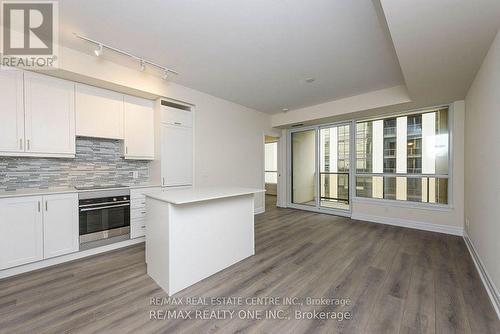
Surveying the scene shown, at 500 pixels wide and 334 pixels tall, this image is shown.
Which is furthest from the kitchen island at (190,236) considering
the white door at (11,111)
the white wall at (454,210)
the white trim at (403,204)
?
the white wall at (454,210)

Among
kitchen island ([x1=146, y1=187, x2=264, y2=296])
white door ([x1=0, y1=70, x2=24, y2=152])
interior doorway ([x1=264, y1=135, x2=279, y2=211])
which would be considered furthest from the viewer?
interior doorway ([x1=264, y1=135, x2=279, y2=211])

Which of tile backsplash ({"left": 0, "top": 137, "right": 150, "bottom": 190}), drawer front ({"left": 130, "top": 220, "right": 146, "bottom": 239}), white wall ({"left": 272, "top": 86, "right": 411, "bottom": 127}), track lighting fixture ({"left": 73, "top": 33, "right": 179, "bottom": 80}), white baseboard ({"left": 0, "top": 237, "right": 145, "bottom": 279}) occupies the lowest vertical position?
white baseboard ({"left": 0, "top": 237, "right": 145, "bottom": 279})

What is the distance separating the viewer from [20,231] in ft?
7.82

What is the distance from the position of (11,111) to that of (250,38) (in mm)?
2948

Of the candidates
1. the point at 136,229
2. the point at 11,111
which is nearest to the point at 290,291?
the point at 136,229

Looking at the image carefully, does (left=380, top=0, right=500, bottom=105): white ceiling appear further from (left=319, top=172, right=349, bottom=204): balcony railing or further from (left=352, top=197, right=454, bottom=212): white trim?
(left=319, top=172, right=349, bottom=204): balcony railing

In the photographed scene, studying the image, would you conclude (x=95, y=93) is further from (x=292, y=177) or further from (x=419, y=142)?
(x=419, y=142)

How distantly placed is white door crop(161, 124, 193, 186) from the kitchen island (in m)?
1.43

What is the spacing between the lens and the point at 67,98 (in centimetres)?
285

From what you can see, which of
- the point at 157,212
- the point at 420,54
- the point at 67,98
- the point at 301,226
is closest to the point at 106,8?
the point at 67,98

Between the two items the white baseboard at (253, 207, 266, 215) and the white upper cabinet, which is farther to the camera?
the white baseboard at (253, 207, 266, 215)

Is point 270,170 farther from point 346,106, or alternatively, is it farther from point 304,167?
point 346,106

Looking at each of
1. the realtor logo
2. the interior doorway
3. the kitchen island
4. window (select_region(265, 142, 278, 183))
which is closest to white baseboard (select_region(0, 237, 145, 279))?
the kitchen island

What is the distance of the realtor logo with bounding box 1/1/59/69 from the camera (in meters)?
2.06
